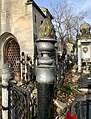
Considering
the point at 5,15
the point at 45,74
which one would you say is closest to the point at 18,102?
the point at 45,74

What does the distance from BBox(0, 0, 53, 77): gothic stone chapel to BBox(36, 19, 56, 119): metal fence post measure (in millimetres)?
13050

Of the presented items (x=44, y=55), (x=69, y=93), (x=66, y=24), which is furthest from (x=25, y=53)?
(x=66, y=24)

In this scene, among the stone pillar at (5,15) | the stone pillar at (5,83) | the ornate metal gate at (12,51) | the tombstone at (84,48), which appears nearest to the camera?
the stone pillar at (5,83)

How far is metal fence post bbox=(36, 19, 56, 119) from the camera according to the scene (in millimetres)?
2922

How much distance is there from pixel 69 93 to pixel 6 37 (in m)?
9.21

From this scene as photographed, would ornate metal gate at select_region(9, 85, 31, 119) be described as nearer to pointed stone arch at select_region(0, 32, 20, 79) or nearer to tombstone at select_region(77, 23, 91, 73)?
tombstone at select_region(77, 23, 91, 73)

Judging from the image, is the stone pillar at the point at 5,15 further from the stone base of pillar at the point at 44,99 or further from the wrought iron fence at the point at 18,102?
the stone base of pillar at the point at 44,99

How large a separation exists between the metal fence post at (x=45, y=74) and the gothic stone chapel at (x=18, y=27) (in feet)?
42.8

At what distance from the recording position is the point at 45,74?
9.56 feet

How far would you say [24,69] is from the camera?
15445 millimetres

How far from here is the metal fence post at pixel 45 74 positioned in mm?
2922

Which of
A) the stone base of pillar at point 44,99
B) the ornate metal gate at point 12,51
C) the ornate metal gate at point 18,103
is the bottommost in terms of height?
the ornate metal gate at point 18,103

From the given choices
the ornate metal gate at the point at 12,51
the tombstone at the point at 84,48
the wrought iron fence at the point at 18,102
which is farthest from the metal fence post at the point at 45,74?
the ornate metal gate at the point at 12,51

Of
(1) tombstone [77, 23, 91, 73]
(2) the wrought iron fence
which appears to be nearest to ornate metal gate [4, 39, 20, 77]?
(1) tombstone [77, 23, 91, 73]
